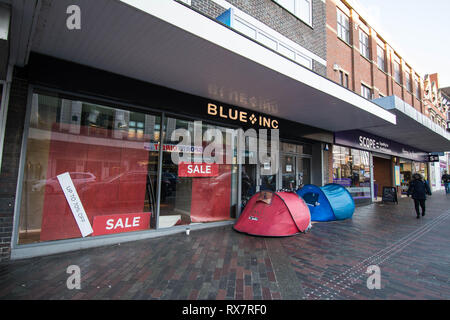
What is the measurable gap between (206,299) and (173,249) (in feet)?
6.40

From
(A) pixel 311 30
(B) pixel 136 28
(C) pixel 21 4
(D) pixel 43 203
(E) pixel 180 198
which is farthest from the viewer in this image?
(A) pixel 311 30

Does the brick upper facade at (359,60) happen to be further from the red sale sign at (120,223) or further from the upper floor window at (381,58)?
the red sale sign at (120,223)

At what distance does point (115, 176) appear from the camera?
198 inches

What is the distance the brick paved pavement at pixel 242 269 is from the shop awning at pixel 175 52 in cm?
358

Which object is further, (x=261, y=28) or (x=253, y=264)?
(x=261, y=28)

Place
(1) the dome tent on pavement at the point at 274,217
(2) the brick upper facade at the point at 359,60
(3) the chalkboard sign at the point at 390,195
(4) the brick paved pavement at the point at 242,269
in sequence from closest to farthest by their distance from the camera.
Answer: (4) the brick paved pavement at the point at 242,269 → (1) the dome tent on pavement at the point at 274,217 → (2) the brick upper facade at the point at 359,60 → (3) the chalkboard sign at the point at 390,195

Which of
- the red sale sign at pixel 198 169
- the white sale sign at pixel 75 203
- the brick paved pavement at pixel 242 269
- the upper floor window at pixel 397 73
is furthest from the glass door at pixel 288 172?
the upper floor window at pixel 397 73

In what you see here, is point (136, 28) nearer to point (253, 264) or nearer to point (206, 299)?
point (206, 299)

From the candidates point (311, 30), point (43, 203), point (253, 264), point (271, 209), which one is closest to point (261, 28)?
point (311, 30)

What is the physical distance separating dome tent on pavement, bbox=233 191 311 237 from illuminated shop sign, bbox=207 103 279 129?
2412 mm

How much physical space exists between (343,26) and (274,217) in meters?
12.0

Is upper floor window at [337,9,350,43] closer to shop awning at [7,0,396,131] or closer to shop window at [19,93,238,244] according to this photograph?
shop awning at [7,0,396,131]

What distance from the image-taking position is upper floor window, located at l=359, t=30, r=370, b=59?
12961mm

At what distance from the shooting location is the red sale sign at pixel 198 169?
6.05 meters
